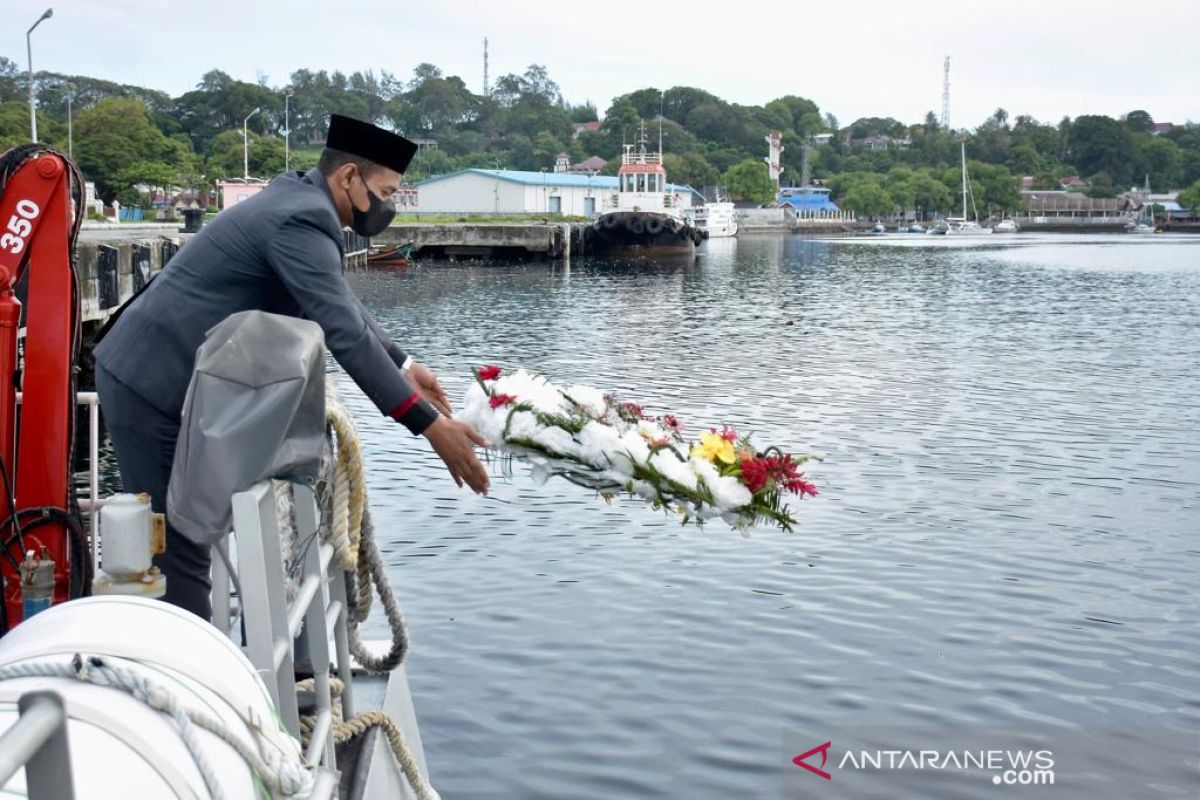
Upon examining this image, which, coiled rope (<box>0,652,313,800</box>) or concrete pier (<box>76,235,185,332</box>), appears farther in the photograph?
concrete pier (<box>76,235,185,332</box>)

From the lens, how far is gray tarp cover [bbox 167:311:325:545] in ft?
9.90

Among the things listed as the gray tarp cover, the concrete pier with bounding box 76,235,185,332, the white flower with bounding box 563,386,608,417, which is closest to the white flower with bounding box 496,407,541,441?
the white flower with bounding box 563,386,608,417

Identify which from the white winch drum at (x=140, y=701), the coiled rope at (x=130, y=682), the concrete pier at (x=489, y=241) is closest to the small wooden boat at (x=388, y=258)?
the concrete pier at (x=489, y=241)

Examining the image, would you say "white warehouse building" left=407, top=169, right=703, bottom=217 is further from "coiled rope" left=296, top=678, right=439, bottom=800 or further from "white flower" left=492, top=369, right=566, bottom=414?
Answer: "coiled rope" left=296, top=678, right=439, bottom=800

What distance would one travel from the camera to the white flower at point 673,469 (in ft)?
18.6

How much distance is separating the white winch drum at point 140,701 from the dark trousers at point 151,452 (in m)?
1.82

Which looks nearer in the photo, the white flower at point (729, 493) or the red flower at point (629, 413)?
the white flower at point (729, 493)

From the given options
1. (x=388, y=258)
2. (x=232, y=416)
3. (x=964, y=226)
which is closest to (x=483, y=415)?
(x=232, y=416)

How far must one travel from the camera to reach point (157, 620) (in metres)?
2.67

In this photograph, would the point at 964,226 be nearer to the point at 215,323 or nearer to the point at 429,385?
the point at 429,385

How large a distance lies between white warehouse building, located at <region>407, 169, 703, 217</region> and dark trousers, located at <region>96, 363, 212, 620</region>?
367 feet

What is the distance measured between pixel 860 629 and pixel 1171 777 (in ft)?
8.46

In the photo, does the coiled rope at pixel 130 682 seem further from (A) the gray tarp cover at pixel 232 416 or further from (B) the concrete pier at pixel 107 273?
(B) the concrete pier at pixel 107 273

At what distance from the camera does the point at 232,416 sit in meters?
3.02
